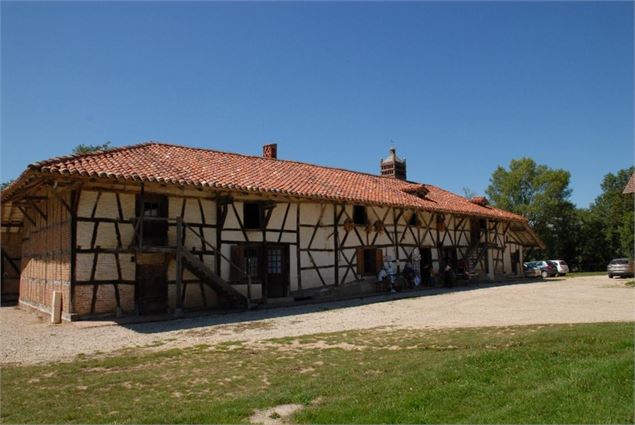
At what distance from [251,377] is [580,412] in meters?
4.05

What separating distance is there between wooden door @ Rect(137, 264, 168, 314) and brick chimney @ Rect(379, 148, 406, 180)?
1944 centimetres

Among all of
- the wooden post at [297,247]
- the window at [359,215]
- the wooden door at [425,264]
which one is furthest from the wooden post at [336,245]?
the wooden door at [425,264]

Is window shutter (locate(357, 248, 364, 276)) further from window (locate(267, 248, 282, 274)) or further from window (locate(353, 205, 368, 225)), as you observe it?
window (locate(267, 248, 282, 274))

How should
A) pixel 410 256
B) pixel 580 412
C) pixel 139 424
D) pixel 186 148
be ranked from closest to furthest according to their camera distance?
pixel 580 412
pixel 139 424
pixel 186 148
pixel 410 256

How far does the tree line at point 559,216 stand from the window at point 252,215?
128 feet

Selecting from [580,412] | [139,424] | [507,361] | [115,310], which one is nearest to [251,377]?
[139,424]

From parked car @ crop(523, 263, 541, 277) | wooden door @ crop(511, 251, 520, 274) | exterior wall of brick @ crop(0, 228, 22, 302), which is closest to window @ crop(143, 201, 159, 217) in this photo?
exterior wall of brick @ crop(0, 228, 22, 302)

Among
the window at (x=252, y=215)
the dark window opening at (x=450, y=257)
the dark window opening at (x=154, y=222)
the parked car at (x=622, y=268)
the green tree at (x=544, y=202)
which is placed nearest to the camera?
the dark window opening at (x=154, y=222)

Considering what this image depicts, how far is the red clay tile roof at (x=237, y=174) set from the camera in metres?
14.1

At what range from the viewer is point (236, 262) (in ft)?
55.8

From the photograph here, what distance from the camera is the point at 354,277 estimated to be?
2100 centimetres

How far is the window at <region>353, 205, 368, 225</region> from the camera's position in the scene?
2144cm

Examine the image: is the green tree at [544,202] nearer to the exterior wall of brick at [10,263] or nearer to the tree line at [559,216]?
the tree line at [559,216]

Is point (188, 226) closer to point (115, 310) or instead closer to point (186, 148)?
point (115, 310)
